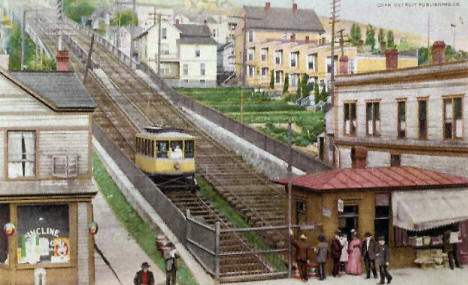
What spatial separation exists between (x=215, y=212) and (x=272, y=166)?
12.2 ft

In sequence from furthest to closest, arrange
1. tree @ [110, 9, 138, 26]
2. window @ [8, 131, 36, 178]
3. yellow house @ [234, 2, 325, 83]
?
1. yellow house @ [234, 2, 325, 83]
2. tree @ [110, 9, 138, 26]
3. window @ [8, 131, 36, 178]

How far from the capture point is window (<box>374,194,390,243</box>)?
21297 mm

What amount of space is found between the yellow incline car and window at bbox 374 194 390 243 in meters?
6.43

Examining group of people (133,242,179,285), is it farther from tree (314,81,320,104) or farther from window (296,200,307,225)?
tree (314,81,320,104)

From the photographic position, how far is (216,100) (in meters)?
27.8

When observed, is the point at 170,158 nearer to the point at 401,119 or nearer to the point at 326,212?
the point at 326,212

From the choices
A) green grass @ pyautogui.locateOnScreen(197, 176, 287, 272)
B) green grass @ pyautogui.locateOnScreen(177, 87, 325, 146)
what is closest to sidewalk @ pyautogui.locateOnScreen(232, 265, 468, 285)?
green grass @ pyautogui.locateOnScreen(197, 176, 287, 272)

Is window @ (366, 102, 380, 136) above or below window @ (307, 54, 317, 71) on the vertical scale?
below

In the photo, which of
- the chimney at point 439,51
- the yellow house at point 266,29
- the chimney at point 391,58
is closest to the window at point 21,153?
the yellow house at point 266,29

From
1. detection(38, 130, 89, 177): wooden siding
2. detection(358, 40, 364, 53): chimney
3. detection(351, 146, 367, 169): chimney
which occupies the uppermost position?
detection(358, 40, 364, 53): chimney

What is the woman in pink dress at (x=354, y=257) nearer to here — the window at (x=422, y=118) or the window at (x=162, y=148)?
the window at (x=422, y=118)

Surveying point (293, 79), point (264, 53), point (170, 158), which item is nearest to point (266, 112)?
point (293, 79)

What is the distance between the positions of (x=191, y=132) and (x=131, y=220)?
605 centimetres

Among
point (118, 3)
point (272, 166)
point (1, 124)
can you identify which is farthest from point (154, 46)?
point (1, 124)
